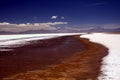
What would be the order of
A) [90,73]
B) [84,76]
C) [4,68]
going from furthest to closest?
[4,68], [90,73], [84,76]

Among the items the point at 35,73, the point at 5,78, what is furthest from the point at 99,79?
the point at 5,78

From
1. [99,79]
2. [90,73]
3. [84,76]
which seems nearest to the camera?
[99,79]

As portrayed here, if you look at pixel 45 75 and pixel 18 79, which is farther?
pixel 45 75

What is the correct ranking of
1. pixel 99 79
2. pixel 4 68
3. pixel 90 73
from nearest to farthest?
pixel 99 79 < pixel 90 73 < pixel 4 68

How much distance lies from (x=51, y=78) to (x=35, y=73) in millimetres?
1666

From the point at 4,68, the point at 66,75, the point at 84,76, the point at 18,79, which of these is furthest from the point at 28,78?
the point at 4,68

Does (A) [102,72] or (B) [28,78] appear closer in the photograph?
(B) [28,78]

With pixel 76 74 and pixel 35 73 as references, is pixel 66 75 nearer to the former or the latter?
pixel 76 74

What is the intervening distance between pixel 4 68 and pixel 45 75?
382 cm

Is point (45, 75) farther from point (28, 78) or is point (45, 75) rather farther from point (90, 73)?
point (90, 73)

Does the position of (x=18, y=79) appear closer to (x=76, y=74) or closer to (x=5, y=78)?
(x=5, y=78)

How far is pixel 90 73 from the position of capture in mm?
12625

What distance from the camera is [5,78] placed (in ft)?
38.2

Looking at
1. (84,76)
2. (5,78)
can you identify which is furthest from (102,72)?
(5,78)
